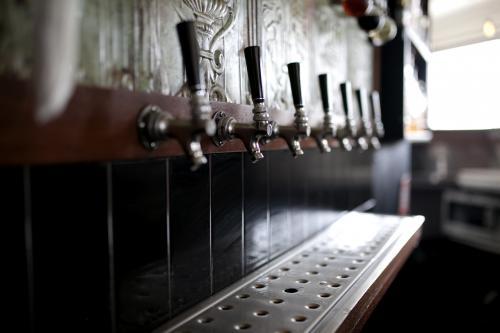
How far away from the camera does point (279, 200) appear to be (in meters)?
1.38

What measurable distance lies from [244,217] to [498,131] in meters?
3.10

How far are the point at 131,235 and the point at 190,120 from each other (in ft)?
0.81

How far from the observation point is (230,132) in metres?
0.93

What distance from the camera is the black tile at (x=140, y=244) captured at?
2.49ft

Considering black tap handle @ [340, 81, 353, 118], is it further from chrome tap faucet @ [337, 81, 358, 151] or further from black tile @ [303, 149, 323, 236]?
black tile @ [303, 149, 323, 236]

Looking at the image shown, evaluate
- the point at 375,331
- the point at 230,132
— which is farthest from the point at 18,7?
the point at 375,331

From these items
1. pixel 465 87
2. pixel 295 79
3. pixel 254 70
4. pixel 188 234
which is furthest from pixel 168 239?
pixel 465 87

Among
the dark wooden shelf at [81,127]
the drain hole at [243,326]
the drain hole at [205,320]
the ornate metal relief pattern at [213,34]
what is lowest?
the drain hole at [205,320]

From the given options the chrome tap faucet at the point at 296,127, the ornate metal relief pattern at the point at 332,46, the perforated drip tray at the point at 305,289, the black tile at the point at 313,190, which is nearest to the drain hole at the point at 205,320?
the perforated drip tray at the point at 305,289

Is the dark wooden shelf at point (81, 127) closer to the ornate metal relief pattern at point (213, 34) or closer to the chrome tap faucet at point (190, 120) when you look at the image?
the chrome tap faucet at point (190, 120)

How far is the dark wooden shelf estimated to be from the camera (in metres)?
0.56

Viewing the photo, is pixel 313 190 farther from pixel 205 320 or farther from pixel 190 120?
pixel 190 120

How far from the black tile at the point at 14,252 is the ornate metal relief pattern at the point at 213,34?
52 cm

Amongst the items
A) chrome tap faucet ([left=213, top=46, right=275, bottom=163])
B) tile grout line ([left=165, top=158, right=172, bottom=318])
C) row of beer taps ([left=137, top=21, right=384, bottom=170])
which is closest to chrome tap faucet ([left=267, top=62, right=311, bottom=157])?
row of beer taps ([left=137, top=21, right=384, bottom=170])
